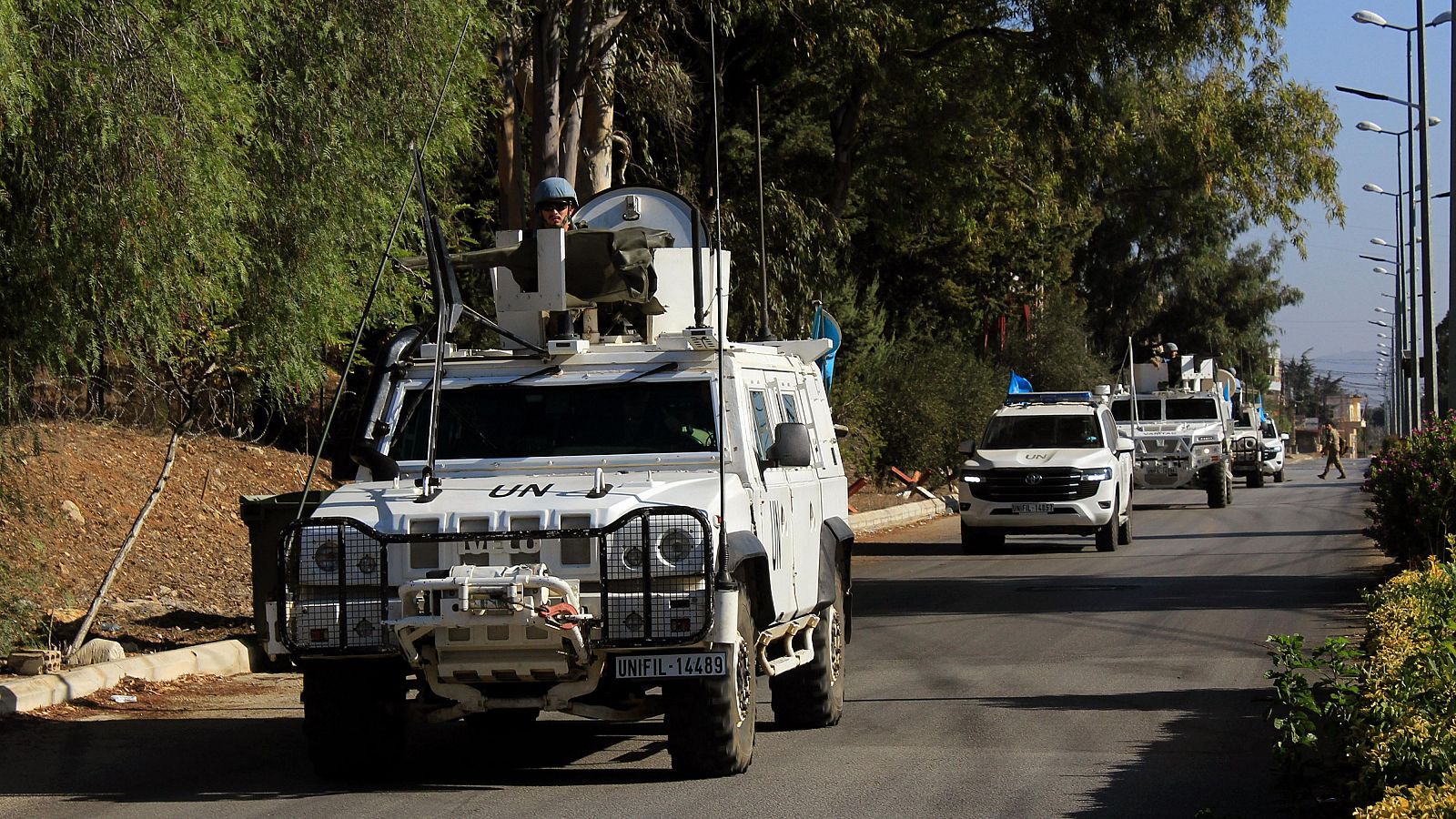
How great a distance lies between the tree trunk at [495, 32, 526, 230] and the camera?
822 inches

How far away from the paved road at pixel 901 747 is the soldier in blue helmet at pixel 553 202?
10.0ft

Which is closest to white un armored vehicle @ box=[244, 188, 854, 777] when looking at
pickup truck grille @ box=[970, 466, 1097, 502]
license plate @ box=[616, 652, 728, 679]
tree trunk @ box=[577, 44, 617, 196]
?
license plate @ box=[616, 652, 728, 679]

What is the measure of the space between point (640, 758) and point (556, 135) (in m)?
12.0

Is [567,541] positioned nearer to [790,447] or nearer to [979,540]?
[790,447]

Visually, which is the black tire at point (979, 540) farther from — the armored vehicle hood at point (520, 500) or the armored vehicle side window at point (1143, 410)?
the armored vehicle hood at point (520, 500)

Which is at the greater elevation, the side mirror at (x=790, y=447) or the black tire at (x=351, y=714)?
the side mirror at (x=790, y=447)

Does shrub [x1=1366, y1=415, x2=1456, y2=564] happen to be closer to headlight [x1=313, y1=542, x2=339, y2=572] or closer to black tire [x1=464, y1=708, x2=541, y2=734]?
black tire [x1=464, y1=708, x2=541, y2=734]

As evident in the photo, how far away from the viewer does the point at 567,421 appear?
9.02 m

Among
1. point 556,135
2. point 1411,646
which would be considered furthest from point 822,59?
point 1411,646

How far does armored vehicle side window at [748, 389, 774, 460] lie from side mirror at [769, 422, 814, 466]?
24 centimetres

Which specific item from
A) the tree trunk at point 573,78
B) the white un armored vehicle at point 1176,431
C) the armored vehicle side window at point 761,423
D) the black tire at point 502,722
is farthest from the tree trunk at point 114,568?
the white un armored vehicle at point 1176,431

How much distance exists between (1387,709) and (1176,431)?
2741 cm

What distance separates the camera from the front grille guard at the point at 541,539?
752 centimetres

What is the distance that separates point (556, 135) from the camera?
19.8 meters
